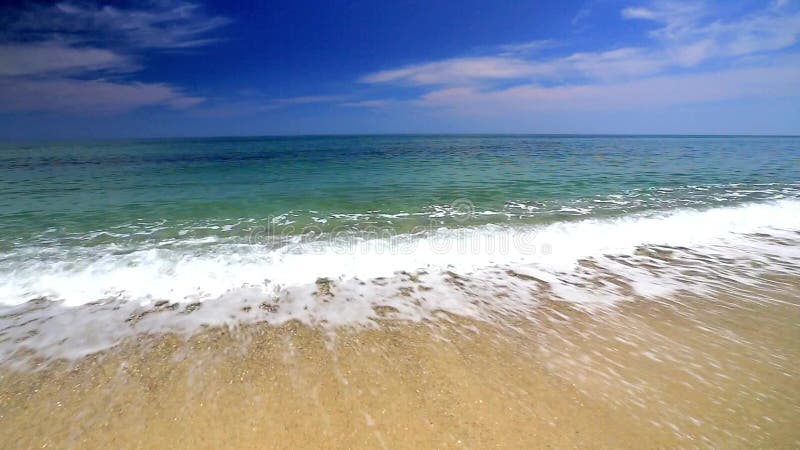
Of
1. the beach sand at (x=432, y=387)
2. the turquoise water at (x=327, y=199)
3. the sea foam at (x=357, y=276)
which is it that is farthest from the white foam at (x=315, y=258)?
the beach sand at (x=432, y=387)

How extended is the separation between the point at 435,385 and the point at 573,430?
1235 mm

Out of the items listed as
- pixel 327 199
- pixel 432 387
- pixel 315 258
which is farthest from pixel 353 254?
pixel 327 199

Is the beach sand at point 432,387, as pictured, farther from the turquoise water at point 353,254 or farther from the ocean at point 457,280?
the turquoise water at point 353,254

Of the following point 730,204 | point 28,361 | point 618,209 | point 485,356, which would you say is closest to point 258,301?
point 28,361

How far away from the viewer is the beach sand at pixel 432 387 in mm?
2709

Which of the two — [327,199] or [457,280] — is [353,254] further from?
[327,199]

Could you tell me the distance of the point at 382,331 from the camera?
4.20 meters

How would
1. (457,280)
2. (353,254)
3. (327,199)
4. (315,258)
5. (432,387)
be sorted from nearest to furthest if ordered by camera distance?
(432,387) < (457,280) < (315,258) < (353,254) < (327,199)

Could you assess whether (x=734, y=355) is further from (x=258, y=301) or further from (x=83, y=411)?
(x=83, y=411)

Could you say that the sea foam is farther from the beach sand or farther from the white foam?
the beach sand

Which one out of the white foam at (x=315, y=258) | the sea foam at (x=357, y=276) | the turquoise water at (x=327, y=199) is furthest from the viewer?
the turquoise water at (x=327, y=199)

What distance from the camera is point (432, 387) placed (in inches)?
127

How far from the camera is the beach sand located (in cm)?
271

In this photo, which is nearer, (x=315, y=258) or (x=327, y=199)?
(x=315, y=258)
